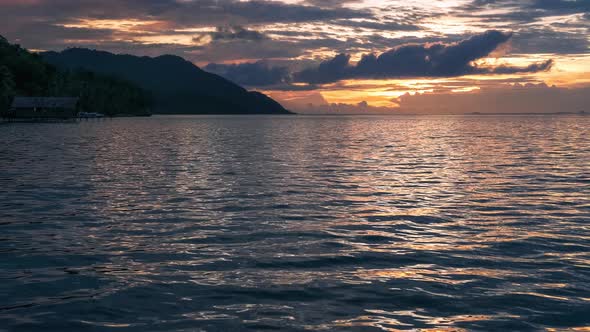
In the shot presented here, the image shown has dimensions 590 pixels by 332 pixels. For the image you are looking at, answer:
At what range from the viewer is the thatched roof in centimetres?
14262

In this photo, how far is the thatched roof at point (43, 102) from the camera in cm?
14262

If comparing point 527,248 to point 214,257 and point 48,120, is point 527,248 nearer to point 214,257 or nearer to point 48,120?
point 214,257

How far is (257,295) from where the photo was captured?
11.0 m

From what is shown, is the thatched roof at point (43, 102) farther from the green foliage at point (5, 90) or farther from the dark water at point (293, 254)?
the dark water at point (293, 254)

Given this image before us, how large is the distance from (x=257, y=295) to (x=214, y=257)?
334cm

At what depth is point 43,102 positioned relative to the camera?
147500mm

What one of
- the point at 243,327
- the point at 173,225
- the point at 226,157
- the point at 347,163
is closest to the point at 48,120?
the point at 226,157

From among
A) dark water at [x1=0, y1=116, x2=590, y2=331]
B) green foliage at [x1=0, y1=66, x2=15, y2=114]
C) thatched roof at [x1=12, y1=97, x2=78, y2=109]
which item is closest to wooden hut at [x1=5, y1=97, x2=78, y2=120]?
thatched roof at [x1=12, y1=97, x2=78, y2=109]

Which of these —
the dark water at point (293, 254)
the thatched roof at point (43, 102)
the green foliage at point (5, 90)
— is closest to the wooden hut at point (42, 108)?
the thatched roof at point (43, 102)

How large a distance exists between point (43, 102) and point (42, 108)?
1933 millimetres

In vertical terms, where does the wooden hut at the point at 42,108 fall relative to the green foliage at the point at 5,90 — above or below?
below

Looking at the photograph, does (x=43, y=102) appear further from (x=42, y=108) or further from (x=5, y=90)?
(x=5, y=90)

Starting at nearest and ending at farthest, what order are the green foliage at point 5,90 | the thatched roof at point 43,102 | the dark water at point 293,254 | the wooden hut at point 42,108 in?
the dark water at point 293,254 → the green foliage at point 5,90 → the thatched roof at point 43,102 → the wooden hut at point 42,108

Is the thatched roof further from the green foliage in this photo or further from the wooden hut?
the green foliage
